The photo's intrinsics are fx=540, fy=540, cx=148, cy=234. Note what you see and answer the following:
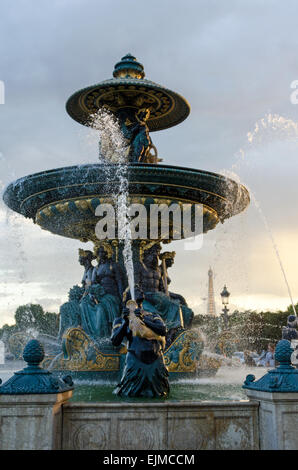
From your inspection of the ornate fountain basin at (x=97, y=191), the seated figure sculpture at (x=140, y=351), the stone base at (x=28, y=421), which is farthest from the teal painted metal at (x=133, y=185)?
the stone base at (x=28, y=421)

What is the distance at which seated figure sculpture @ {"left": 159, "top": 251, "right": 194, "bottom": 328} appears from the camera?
11297 millimetres

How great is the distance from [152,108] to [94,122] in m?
1.51

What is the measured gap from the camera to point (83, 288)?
1178cm

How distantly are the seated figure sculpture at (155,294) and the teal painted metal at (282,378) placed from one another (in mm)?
5324

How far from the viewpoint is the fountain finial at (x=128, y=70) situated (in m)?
13.1

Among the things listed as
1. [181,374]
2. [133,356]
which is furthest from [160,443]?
[181,374]

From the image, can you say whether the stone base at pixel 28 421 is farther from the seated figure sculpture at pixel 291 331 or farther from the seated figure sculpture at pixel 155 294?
the seated figure sculpture at pixel 291 331

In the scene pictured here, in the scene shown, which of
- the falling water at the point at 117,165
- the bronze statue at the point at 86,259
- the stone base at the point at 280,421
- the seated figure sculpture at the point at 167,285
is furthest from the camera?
the bronze statue at the point at 86,259

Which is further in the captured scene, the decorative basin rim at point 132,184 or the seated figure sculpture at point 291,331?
the seated figure sculpture at point 291,331

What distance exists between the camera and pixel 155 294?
433 inches
